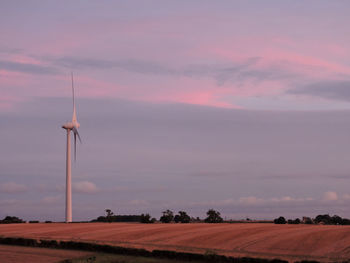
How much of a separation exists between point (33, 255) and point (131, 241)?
11355mm

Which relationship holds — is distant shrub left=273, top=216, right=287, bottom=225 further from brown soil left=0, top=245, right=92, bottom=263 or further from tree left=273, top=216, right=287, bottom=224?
brown soil left=0, top=245, right=92, bottom=263


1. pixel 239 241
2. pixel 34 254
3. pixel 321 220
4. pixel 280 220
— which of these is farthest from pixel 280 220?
pixel 34 254

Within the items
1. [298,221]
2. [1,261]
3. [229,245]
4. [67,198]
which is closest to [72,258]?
[1,261]

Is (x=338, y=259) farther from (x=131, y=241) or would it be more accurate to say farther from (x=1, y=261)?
(x=1, y=261)

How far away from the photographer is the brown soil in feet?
164

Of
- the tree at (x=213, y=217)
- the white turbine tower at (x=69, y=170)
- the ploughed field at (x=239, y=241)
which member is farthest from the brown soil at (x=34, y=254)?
the tree at (x=213, y=217)

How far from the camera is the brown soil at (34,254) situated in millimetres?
49856

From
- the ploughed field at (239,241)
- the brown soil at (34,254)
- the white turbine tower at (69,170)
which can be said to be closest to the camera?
the ploughed field at (239,241)

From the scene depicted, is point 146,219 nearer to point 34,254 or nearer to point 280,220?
point 280,220

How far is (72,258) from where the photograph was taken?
49.7m

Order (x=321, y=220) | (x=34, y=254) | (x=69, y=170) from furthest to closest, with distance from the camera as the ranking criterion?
(x=321, y=220), (x=69, y=170), (x=34, y=254)

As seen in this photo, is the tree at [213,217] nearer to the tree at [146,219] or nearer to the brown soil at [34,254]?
the tree at [146,219]

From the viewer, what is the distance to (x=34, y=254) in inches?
2104

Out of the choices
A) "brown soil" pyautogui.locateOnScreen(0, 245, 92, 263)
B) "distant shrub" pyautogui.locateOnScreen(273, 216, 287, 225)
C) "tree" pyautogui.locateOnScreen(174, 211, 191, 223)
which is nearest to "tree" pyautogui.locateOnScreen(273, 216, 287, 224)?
"distant shrub" pyautogui.locateOnScreen(273, 216, 287, 225)
